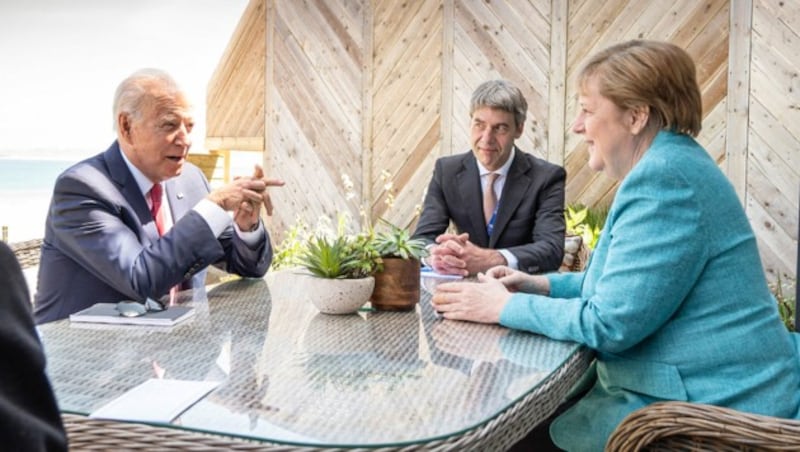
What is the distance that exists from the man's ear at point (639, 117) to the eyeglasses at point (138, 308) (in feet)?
4.05

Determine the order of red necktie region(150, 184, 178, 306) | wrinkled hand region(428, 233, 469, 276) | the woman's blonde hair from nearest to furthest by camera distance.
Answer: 1. the woman's blonde hair
2. red necktie region(150, 184, 178, 306)
3. wrinkled hand region(428, 233, 469, 276)

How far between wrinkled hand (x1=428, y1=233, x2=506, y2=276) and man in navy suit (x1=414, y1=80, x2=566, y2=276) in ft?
1.64

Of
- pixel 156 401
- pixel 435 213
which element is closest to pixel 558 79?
pixel 435 213

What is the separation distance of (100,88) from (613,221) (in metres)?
31.9

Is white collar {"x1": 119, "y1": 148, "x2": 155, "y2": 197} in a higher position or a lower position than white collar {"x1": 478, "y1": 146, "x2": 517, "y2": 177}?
lower

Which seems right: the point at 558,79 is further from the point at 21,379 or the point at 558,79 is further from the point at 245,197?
the point at 21,379

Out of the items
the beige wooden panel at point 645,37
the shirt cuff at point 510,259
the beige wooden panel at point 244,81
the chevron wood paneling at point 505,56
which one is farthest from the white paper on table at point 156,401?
the beige wooden panel at point 244,81

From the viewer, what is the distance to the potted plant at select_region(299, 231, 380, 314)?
1864mm

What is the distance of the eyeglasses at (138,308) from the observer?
1800mm

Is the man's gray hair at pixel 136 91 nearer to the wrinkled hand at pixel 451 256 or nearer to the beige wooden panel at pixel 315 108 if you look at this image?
the wrinkled hand at pixel 451 256

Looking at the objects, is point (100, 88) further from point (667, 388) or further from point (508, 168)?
point (667, 388)

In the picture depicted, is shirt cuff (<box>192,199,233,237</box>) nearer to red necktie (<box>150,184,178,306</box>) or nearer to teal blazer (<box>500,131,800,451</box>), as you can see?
red necktie (<box>150,184,178,306</box>)

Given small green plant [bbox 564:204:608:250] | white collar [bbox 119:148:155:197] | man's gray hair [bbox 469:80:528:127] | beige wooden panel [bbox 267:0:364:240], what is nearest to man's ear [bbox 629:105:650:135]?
white collar [bbox 119:148:155:197]

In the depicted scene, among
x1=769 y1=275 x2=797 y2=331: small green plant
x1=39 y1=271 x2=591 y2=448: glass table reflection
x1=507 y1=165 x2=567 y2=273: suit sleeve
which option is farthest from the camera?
x1=769 y1=275 x2=797 y2=331: small green plant
